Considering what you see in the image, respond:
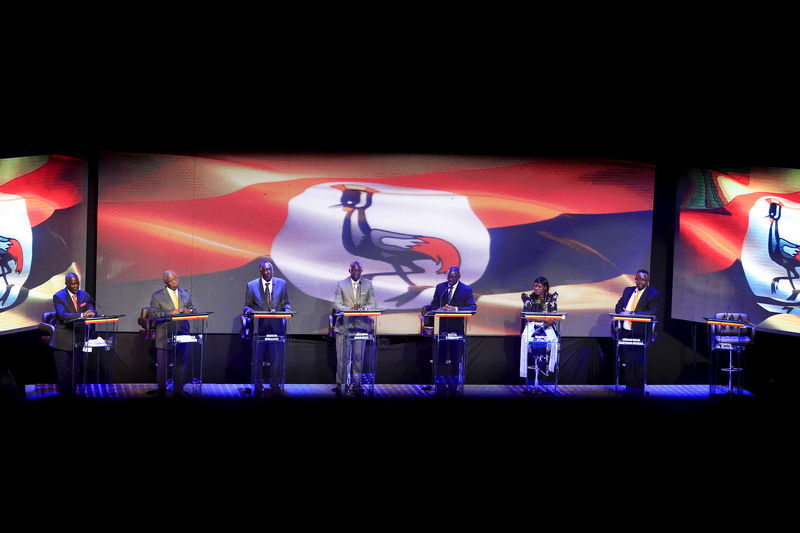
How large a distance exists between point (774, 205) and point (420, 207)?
4.58m

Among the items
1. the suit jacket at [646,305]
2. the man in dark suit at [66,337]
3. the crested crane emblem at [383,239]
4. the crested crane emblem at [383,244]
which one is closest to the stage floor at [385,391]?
the man in dark suit at [66,337]

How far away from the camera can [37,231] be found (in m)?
8.82

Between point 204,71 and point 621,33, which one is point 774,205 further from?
point 204,71

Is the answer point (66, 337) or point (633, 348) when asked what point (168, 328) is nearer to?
point (66, 337)

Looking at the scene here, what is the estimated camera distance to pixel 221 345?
9664 mm

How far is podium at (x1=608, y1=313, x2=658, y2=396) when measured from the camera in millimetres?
9000

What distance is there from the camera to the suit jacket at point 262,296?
8938 mm

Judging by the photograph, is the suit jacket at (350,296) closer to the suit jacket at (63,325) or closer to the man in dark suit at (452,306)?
the man in dark suit at (452,306)

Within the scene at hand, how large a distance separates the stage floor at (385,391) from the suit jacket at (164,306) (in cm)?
69

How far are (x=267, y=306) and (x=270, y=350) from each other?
0.54 metres

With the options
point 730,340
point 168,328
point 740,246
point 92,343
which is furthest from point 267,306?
point 740,246

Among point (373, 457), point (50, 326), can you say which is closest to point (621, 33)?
point (373, 457)

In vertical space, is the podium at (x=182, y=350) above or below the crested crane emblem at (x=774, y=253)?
below

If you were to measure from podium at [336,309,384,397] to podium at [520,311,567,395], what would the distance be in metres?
1.87
